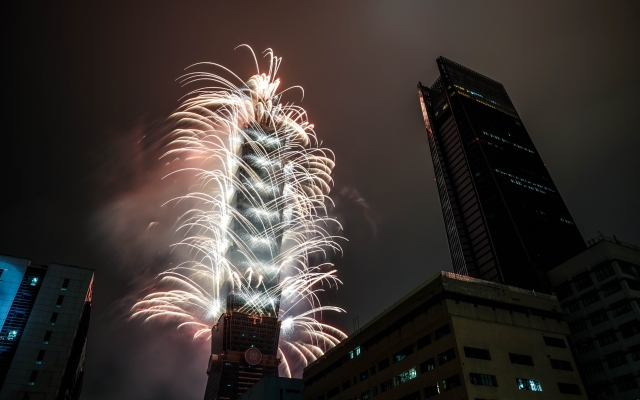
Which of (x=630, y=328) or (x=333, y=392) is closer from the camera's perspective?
(x=630, y=328)

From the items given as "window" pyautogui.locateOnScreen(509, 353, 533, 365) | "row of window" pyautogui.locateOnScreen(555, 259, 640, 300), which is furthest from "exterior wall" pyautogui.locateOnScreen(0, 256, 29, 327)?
"row of window" pyautogui.locateOnScreen(555, 259, 640, 300)

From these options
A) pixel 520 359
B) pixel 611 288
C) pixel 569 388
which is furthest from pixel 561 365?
pixel 611 288

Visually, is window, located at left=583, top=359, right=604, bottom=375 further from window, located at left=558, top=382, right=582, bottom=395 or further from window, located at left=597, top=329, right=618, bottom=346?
window, located at left=558, top=382, right=582, bottom=395

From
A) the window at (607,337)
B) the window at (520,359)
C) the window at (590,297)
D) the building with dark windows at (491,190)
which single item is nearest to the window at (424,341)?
the window at (520,359)

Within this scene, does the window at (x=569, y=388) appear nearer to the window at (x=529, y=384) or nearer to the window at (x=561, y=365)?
the window at (x=561, y=365)

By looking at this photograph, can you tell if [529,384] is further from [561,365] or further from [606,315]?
[606,315]

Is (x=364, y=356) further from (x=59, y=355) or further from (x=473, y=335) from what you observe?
(x=59, y=355)
